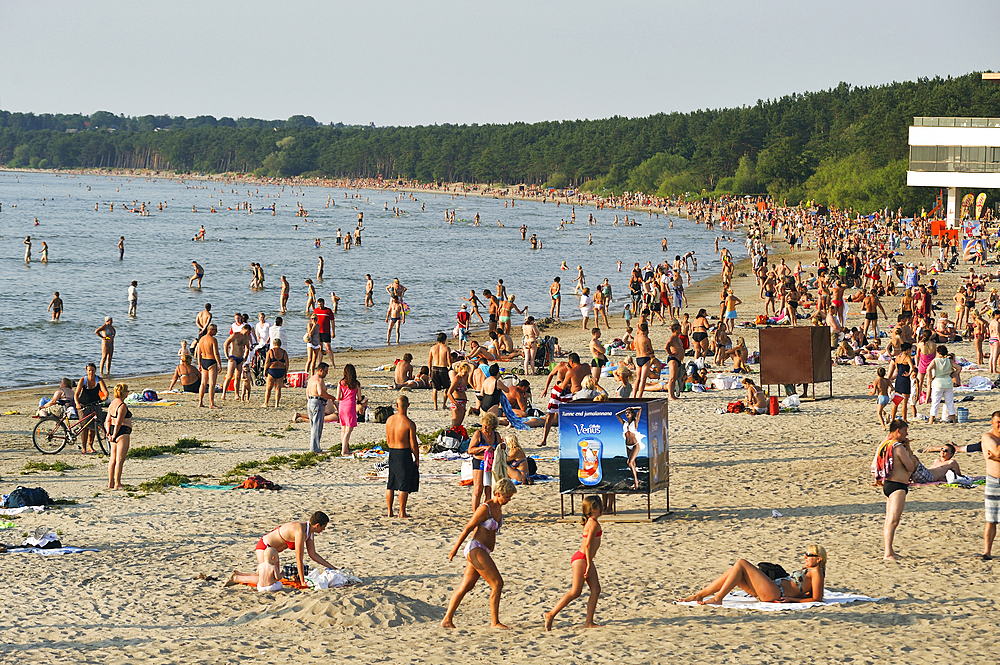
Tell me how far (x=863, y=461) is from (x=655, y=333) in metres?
15.8

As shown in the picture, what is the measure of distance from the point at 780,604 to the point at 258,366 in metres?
15.3

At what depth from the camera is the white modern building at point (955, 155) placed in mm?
66938

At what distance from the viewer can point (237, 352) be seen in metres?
20.8

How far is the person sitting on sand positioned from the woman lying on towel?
3.53m

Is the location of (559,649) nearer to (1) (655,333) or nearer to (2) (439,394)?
(2) (439,394)

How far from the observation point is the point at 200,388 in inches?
834

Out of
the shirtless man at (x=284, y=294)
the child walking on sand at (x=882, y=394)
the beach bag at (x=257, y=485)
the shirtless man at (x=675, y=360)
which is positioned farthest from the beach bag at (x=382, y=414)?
the shirtless man at (x=284, y=294)

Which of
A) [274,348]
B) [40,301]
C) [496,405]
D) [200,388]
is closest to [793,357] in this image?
[496,405]

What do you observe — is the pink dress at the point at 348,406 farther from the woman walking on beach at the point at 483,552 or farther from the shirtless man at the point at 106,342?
the shirtless man at the point at 106,342

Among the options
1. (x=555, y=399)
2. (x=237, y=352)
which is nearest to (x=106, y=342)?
(x=237, y=352)

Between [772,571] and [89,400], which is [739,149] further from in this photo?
[772,571]

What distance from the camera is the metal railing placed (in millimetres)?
67000

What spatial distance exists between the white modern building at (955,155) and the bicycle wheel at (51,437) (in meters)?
60.0

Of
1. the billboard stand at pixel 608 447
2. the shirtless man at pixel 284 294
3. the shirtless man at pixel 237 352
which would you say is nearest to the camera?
the billboard stand at pixel 608 447
